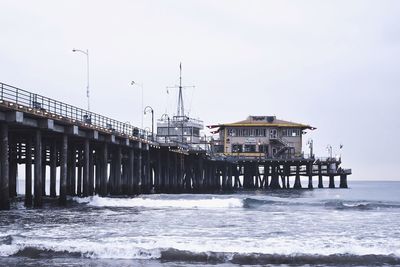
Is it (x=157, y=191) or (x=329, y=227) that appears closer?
(x=329, y=227)

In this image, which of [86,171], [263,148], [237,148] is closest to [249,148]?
[237,148]

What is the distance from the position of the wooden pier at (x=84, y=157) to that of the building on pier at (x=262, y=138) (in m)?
5.24

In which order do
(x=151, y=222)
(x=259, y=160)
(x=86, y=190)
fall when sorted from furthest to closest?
(x=259, y=160) < (x=86, y=190) < (x=151, y=222)

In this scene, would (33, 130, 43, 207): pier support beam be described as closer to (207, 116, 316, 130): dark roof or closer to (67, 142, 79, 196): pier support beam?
(67, 142, 79, 196): pier support beam

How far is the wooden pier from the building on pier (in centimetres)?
524

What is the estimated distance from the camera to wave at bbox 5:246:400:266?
16.7 m

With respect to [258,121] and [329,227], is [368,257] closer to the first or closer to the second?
[329,227]

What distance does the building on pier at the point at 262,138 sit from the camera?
323ft

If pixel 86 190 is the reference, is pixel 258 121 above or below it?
above

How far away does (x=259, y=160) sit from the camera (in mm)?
90375

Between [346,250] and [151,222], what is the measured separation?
444 inches

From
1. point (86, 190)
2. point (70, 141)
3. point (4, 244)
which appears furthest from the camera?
point (70, 141)

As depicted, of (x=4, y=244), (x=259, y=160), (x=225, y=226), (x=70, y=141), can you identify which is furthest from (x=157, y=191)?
(x=4, y=244)

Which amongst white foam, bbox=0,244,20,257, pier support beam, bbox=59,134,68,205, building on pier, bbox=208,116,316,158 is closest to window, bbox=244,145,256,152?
building on pier, bbox=208,116,316,158
